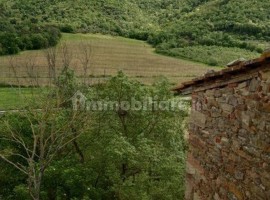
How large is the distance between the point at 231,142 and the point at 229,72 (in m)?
1.22

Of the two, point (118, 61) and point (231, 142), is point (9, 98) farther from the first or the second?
point (231, 142)

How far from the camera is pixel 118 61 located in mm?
53812

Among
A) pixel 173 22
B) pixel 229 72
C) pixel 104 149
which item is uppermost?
pixel 229 72

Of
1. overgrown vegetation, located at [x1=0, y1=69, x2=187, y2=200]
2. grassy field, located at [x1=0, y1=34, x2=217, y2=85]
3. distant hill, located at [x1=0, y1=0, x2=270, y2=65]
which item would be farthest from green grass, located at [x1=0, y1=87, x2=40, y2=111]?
overgrown vegetation, located at [x1=0, y1=69, x2=187, y2=200]

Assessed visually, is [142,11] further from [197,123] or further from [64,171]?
[197,123]

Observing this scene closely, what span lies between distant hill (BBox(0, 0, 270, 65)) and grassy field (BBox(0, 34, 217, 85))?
3.27 m

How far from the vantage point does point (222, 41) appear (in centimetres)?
6128

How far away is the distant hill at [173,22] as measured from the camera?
5903 centimetres

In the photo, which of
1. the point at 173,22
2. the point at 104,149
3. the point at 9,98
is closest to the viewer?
the point at 104,149

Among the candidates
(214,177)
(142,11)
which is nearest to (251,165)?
(214,177)

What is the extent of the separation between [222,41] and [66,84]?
1852 inches

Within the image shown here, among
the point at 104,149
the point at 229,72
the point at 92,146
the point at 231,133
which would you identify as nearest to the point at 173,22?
the point at 92,146

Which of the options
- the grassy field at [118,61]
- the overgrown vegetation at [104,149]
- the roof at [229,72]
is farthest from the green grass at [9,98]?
the roof at [229,72]

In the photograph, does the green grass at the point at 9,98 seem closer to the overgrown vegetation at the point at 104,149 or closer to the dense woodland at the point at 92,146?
the dense woodland at the point at 92,146
